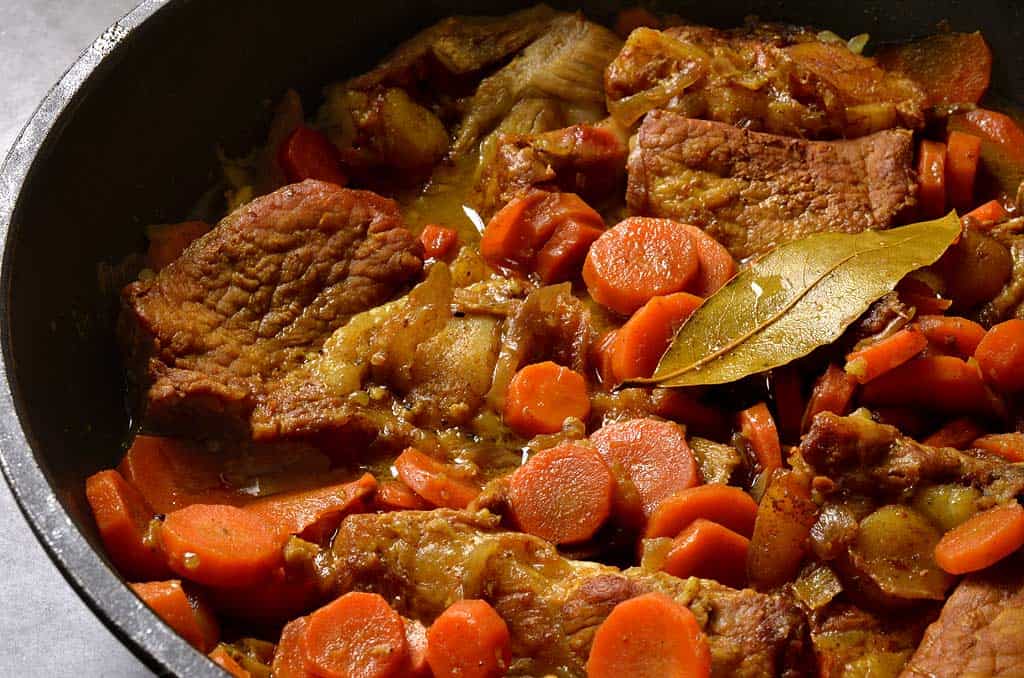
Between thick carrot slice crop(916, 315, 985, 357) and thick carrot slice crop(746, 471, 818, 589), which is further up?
thick carrot slice crop(746, 471, 818, 589)

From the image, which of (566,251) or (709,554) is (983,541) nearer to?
(709,554)

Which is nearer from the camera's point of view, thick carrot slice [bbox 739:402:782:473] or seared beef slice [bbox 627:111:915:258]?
thick carrot slice [bbox 739:402:782:473]

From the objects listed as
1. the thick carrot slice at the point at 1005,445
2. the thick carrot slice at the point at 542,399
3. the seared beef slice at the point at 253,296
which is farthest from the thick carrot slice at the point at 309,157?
the thick carrot slice at the point at 1005,445

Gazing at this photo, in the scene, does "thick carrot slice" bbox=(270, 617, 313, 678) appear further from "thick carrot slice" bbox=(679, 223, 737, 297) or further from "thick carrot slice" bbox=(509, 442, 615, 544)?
"thick carrot slice" bbox=(679, 223, 737, 297)

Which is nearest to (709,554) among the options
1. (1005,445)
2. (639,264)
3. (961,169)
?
(1005,445)

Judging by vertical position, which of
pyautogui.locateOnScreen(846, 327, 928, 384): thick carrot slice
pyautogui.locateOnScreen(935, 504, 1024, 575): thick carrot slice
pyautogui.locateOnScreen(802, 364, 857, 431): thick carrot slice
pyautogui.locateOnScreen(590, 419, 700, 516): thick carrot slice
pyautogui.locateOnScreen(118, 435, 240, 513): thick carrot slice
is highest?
pyautogui.locateOnScreen(118, 435, 240, 513): thick carrot slice

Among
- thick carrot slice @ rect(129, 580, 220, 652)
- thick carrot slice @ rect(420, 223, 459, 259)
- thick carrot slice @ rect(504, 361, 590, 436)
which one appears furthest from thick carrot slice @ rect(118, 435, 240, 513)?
thick carrot slice @ rect(420, 223, 459, 259)
